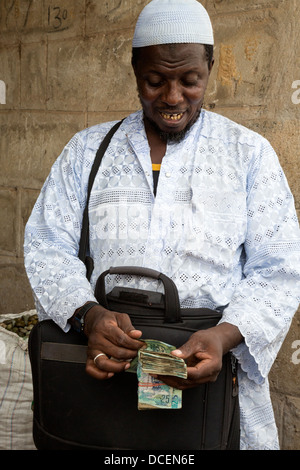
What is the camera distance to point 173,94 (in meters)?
2.13

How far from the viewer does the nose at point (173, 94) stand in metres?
2.13

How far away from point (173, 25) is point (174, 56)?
11 centimetres

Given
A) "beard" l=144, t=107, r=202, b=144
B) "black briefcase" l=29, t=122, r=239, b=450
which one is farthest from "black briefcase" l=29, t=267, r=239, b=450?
"beard" l=144, t=107, r=202, b=144

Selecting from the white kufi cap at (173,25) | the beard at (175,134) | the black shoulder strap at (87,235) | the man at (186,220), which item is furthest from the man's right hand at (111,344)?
the white kufi cap at (173,25)

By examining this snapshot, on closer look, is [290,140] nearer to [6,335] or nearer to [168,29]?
[168,29]

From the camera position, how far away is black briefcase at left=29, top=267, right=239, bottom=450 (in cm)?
195

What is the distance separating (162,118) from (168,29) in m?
0.30

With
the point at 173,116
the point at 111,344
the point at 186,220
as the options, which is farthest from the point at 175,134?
the point at 111,344

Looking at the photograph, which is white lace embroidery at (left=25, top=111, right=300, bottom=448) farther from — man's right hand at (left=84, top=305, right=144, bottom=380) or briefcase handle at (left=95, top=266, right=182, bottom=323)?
man's right hand at (left=84, top=305, right=144, bottom=380)

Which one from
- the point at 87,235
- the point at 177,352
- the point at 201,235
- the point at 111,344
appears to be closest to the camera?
the point at 177,352

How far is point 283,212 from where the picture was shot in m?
2.10

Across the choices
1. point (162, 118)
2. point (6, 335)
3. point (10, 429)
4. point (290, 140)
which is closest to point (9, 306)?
point (6, 335)

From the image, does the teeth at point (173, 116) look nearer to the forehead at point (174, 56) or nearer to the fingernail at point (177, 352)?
the forehead at point (174, 56)

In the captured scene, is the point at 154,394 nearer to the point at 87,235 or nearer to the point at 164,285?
→ the point at 164,285
